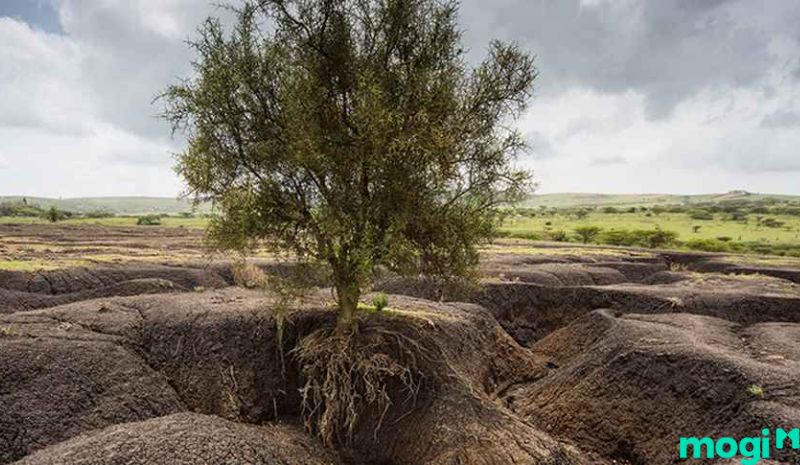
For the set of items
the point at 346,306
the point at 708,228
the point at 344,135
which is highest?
the point at 344,135

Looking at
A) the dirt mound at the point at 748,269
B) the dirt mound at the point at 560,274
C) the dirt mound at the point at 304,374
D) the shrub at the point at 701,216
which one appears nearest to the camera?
the dirt mound at the point at 304,374

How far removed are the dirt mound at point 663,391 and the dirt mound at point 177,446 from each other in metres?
10.1

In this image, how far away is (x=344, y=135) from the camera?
17.6m

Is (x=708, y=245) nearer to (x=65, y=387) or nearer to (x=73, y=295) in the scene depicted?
(x=73, y=295)

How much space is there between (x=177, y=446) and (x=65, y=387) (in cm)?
594

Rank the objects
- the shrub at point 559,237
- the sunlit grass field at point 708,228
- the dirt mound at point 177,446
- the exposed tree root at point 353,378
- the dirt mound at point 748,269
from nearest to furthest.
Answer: the dirt mound at point 177,446 → the exposed tree root at point 353,378 → the dirt mound at point 748,269 → the sunlit grass field at point 708,228 → the shrub at point 559,237

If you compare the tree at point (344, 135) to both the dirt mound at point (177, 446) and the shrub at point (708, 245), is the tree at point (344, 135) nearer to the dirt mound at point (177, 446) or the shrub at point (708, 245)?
the dirt mound at point (177, 446)

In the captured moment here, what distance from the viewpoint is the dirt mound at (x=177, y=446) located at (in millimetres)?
12375

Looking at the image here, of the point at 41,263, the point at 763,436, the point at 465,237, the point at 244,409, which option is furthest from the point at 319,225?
the point at 41,263

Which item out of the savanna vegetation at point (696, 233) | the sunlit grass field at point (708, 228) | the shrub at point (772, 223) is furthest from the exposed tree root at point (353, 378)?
the shrub at point (772, 223)

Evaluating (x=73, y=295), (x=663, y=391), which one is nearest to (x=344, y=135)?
(x=663, y=391)

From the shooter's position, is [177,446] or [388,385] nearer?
[177,446]

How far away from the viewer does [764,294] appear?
3397 cm

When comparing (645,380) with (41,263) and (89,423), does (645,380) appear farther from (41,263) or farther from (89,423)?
(41,263)
